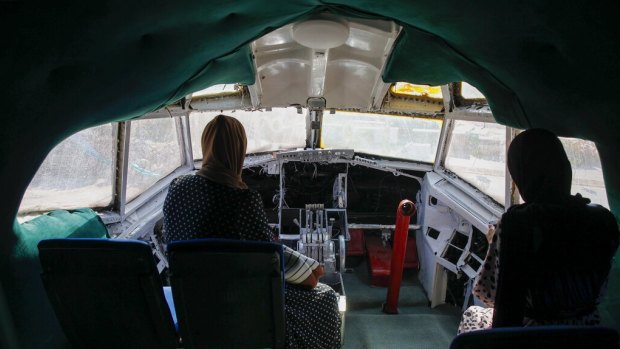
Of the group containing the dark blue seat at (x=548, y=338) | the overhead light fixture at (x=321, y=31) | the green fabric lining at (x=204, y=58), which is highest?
the overhead light fixture at (x=321, y=31)

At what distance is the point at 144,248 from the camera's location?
161cm

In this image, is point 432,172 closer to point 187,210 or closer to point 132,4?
point 187,210

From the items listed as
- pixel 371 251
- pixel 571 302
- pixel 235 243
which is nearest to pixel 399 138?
pixel 371 251

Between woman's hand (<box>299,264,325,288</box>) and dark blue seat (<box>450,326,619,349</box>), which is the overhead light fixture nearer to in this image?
woman's hand (<box>299,264,325,288</box>)

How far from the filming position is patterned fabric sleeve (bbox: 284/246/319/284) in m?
2.04

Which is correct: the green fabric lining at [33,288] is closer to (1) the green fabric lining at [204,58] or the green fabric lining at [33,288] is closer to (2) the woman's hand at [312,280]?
(1) the green fabric lining at [204,58]

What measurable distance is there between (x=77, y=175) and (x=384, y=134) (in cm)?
370

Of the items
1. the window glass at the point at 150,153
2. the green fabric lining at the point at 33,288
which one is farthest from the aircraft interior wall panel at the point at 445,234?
the green fabric lining at the point at 33,288

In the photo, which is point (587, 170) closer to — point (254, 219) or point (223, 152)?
point (254, 219)

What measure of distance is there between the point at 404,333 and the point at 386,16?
10.1 ft

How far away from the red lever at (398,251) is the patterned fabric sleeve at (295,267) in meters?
2.17

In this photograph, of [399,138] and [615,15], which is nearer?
[615,15]

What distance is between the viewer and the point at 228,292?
1.69 meters

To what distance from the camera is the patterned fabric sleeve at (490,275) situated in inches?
68.4
